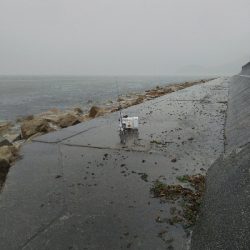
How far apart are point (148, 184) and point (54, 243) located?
1654mm

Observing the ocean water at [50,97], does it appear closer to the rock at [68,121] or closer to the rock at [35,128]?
the rock at [68,121]

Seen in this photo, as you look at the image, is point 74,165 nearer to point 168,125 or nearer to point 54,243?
point 54,243

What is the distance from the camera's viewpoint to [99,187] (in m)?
4.11

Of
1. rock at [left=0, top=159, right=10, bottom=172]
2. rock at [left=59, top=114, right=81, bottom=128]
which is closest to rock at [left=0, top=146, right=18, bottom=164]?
rock at [left=0, top=159, right=10, bottom=172]

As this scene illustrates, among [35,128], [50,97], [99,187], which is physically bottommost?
[50,97]

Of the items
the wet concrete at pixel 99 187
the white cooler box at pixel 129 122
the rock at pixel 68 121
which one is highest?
the white cooler box at pixel 129 122

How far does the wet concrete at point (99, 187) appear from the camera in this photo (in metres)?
3.01

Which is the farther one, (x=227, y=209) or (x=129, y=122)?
(x=129, y=122)

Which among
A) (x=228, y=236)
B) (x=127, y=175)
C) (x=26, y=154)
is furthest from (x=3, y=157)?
(x=228, y=236)

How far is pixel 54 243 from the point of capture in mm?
2916

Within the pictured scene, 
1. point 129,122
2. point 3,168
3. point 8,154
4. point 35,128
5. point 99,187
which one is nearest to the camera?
point 99,187

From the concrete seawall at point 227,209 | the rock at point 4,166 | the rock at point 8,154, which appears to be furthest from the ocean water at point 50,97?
the concrete seawall at point 227,209

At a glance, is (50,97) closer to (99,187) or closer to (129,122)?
(129,122)

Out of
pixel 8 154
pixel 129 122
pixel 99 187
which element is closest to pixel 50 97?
pixel 129 122
